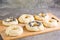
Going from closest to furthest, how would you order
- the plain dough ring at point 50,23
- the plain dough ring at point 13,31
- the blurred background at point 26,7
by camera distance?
the plain dough ring at point 13,31
the plain dough ring at point 50,23
the blurred background at point 26,7

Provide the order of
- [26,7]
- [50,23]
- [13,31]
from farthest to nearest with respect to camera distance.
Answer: [26,7] < [50,23] < [13,31]

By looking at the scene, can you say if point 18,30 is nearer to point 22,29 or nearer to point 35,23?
point 22,29

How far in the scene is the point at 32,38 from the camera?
3.11ft

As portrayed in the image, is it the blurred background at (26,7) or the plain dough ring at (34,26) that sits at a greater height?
the blurred background at (26,7)

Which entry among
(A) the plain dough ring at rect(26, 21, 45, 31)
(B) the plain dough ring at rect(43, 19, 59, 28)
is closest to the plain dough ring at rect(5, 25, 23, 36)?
(A) the plain dough ring at rect(26, 21, 45, 31)

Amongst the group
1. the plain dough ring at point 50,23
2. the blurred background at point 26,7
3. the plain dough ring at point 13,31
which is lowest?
the plain dough ring at point 13,31

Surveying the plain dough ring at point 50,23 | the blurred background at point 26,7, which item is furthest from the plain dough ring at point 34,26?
the blurred background at point 26,7

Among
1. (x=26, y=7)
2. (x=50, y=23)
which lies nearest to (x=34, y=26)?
(x=50, y=23)

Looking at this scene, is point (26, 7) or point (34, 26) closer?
point (34, 26)

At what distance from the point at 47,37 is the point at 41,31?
0.21 feet

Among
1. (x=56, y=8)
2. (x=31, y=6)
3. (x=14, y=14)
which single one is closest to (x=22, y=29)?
(x=14, y=14)

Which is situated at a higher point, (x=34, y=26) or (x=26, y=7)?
(x=26, y=7)

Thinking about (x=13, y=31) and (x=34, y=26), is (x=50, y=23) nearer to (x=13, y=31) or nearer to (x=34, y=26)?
(x=34, y=26)

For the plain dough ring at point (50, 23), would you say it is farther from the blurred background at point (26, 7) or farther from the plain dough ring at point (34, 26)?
the blurred background at point (26, 7)
